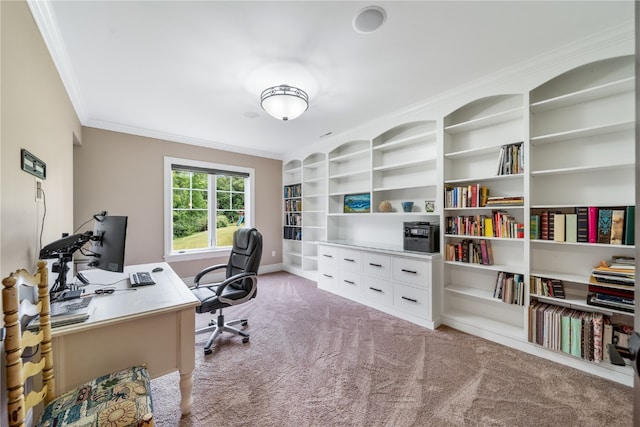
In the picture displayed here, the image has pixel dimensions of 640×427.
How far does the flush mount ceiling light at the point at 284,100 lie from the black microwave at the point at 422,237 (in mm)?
1857

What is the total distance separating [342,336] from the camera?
8.47 feet

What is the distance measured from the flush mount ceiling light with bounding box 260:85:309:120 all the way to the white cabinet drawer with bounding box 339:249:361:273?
2014 mm

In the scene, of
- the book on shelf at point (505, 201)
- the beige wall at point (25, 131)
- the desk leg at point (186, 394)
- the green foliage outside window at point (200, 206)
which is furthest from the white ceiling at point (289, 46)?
the desk leg at point (186, 394)

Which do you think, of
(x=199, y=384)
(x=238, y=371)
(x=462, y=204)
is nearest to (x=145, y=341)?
(x=199, y=384)

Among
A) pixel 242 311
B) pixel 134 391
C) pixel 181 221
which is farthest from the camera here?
pixel 181 221

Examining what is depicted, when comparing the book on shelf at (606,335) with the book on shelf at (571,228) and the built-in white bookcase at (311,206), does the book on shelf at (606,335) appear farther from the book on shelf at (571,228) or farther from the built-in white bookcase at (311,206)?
the built-in white bookcase at (311,206)

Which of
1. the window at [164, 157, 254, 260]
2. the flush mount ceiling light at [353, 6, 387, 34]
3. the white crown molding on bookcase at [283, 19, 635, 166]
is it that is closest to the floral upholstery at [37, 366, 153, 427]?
the flush mount ceiling light at [353, 6, 387, 34]

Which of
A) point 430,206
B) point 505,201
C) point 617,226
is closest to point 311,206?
point 430,206

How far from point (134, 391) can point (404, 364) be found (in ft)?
6.11

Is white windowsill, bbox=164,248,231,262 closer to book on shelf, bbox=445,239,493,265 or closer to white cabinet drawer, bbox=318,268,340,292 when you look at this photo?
white cabinet drawer, bbox=318,268,340,292

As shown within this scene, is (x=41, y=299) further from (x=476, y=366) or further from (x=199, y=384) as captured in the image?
(x=476, y=366)

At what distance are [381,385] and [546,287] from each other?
1.66 meters

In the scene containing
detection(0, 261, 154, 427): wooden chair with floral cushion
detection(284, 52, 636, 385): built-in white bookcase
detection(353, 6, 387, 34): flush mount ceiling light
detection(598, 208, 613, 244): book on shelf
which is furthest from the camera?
detection(284, 52, 636, 385): built-in white bookcase

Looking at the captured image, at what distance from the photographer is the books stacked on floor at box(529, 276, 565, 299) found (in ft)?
7.05
